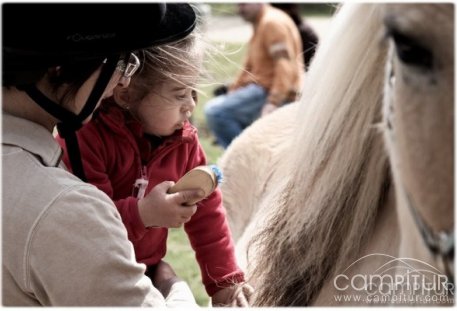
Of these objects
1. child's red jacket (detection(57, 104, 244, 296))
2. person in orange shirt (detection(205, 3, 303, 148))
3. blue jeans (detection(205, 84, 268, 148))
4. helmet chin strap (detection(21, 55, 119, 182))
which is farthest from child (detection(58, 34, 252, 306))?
blue jeans (detection(205, 84, 268, 148))

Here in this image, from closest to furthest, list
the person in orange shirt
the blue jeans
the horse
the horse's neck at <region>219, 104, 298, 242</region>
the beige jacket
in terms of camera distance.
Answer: the horse → the beige jacket → the horse's neck at <region>219, 104, 298, 242</region> → the person in orange shirt → the blue jeans

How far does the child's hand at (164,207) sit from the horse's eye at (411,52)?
26.4 inches

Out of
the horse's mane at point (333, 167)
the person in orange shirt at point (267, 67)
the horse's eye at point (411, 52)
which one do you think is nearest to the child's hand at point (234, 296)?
the horse's mane at point (333, 167)

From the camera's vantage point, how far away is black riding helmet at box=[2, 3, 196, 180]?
1.39m

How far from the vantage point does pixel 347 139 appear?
1.53 m

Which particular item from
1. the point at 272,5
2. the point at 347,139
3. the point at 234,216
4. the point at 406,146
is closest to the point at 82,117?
the point at 347,139

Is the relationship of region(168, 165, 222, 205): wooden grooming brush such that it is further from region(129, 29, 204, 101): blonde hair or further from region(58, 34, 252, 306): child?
region(129, 29, 204, 101): blonde hair

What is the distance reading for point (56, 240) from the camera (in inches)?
52.1

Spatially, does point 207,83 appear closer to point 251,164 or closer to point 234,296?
point 234,296

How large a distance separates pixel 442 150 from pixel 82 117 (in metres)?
0.79

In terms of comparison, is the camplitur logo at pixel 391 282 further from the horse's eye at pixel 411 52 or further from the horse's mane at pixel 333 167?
the horse's eye at pixel 411 52

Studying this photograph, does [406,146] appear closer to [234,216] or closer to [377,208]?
[377,208]

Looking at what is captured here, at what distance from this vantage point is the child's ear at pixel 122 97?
1865 millimetres

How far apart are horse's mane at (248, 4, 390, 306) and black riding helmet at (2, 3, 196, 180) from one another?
1.31 ft
